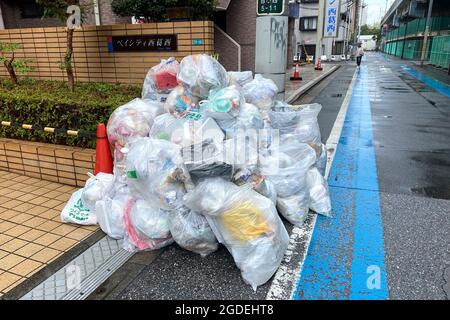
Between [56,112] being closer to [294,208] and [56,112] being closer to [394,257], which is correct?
[294,208]

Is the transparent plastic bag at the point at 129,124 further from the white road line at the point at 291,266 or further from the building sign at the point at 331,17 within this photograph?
the building sign at the point at 331,17

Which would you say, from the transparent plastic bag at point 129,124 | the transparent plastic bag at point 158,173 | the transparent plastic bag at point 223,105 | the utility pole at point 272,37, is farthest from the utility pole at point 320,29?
the transparent plastic bag at point 158,173

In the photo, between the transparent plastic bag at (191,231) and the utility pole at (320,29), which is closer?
the transparent plastic bag at (191,231)

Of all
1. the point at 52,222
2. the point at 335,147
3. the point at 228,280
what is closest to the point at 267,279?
the point at 228,280

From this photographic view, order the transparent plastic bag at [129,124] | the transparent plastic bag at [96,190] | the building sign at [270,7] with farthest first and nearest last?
the building sign at [270,7] → the transparent plastic bag at [129,124] → the transparent plastic bag at [96,190]

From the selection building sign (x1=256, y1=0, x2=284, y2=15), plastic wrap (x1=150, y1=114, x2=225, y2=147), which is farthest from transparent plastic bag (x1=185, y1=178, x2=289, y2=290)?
building sign (x1=256, y1=0, x2=284, y2=15)

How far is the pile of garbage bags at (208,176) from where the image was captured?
262cm

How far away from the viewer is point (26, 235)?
3178mm

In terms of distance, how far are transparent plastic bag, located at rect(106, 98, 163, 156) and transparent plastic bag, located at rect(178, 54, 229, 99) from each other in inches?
20.4

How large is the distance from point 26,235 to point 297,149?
2746 mm

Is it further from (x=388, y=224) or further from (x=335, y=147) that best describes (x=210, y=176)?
(x=335, y=147)

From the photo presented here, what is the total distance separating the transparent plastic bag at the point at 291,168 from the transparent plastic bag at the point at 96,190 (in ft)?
5.09

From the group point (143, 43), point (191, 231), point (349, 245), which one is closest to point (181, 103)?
point (191, 231)
